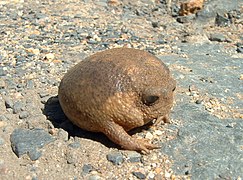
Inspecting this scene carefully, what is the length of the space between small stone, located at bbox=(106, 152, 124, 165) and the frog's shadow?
107mm

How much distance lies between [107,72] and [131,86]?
26 cm

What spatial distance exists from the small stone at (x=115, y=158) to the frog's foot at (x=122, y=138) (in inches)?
3.7

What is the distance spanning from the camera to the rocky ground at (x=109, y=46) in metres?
3.87

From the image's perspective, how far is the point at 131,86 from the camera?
3867mm

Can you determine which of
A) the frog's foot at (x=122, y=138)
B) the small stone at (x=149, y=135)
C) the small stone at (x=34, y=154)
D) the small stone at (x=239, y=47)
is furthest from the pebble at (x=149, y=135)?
the small stone at (x=239, y=47)

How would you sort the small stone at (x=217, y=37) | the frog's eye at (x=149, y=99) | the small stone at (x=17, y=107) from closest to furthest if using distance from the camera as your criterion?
the frog's eye at (x=149, y=99)
the small stone at (x=17, y=107)
the small stone at (x=217, y=37)

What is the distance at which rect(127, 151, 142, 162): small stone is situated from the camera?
3900mm

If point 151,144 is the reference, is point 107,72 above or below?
above

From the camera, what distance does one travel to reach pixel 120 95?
3840 mm

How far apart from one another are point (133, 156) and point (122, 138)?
194 mm

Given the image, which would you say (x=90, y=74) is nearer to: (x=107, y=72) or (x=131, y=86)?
(x=107, y=72)

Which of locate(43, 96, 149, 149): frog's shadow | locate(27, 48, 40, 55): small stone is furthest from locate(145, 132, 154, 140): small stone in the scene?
locate(27, 48, 40, 55): small stone

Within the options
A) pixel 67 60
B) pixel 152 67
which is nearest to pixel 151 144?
pixel 152 67

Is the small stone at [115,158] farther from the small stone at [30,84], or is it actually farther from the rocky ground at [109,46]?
the small stone at [30,84]
